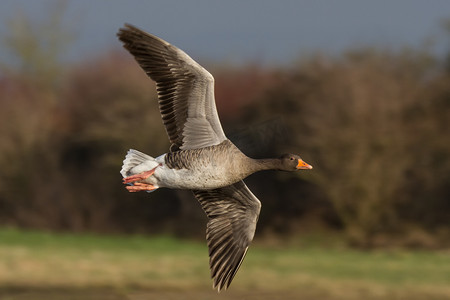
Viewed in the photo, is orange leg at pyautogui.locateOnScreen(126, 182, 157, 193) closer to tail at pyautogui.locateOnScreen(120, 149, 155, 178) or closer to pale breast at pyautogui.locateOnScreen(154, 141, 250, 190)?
pale breast at pyautogui.locateOnScreen(154, 141, 250, 190)

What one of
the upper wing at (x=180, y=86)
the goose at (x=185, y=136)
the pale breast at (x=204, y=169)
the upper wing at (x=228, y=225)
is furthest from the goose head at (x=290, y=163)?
the upper wing at (x=180, y=86)

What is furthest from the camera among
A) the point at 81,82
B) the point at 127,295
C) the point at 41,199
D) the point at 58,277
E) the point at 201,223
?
the point at 81,82

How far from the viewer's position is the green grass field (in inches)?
651

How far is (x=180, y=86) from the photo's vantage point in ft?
28.4

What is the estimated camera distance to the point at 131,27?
852 centimetres

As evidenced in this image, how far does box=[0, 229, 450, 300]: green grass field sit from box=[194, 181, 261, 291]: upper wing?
6481 mm

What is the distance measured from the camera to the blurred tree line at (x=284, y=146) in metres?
24.4

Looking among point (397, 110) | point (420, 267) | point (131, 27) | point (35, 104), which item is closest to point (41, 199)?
point (35, 104)

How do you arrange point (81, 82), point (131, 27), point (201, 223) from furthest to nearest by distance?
point (81, 82) < point (201, 223) < point (131, 27)

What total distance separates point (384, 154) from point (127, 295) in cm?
1098

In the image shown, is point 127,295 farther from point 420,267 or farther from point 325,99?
point 325,99

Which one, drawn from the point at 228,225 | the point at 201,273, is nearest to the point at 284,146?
the point at 201,273

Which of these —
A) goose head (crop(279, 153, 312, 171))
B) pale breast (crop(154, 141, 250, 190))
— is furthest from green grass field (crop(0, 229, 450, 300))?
pale breast (crop(154, 141, 250, 190))

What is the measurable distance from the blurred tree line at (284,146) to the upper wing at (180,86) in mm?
12998
